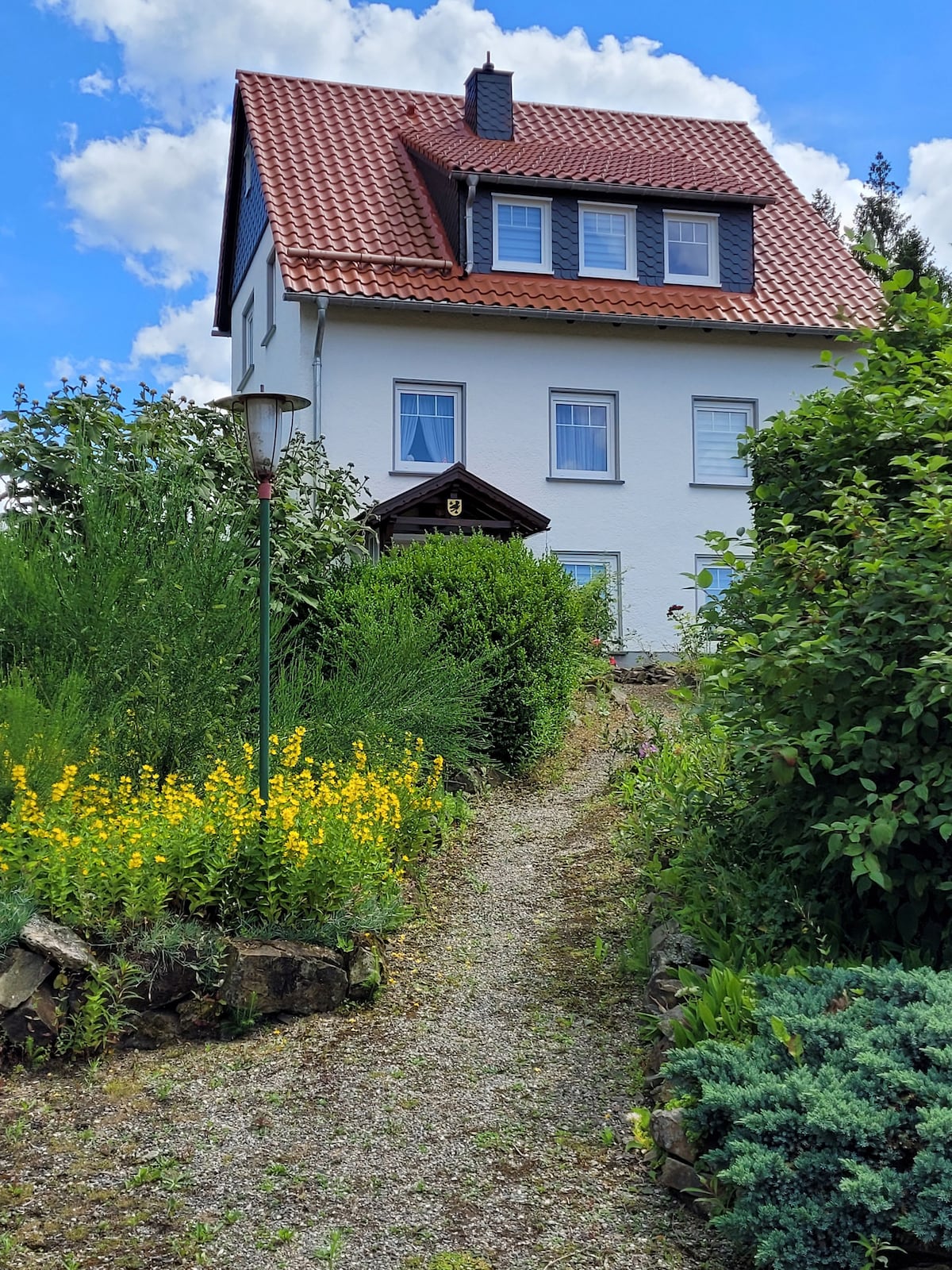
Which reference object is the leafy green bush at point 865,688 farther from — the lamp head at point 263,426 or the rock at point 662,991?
the lamp head at point 263,426

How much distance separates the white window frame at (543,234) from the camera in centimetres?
1766

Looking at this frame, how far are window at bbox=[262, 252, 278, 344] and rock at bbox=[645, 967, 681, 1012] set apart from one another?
50.4ft

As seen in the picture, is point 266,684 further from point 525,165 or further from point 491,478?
point 525,165

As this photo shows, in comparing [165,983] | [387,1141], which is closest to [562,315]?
[165,983]

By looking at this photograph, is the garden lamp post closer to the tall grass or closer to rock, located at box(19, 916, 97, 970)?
the tall grass

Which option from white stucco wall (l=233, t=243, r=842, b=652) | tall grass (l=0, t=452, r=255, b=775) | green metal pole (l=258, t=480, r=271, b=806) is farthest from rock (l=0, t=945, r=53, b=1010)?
white stucco wall (l=233, t=243, r=842, b=652)

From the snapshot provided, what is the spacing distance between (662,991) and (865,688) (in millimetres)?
1537

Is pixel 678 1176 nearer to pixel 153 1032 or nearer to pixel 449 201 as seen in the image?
pixel 153 1032

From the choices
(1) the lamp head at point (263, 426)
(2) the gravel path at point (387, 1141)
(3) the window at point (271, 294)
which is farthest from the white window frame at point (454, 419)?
(2) the gravel path at point (387, 1141)

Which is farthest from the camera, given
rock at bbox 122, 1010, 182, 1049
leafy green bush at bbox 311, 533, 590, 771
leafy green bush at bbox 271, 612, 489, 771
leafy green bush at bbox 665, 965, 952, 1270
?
leafy green bush at bbox 311, 533, 590, 771

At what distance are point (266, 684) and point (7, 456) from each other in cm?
449

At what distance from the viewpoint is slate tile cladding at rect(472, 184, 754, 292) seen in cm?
1750

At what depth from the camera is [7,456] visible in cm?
955

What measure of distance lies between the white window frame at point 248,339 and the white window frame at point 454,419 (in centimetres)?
451
